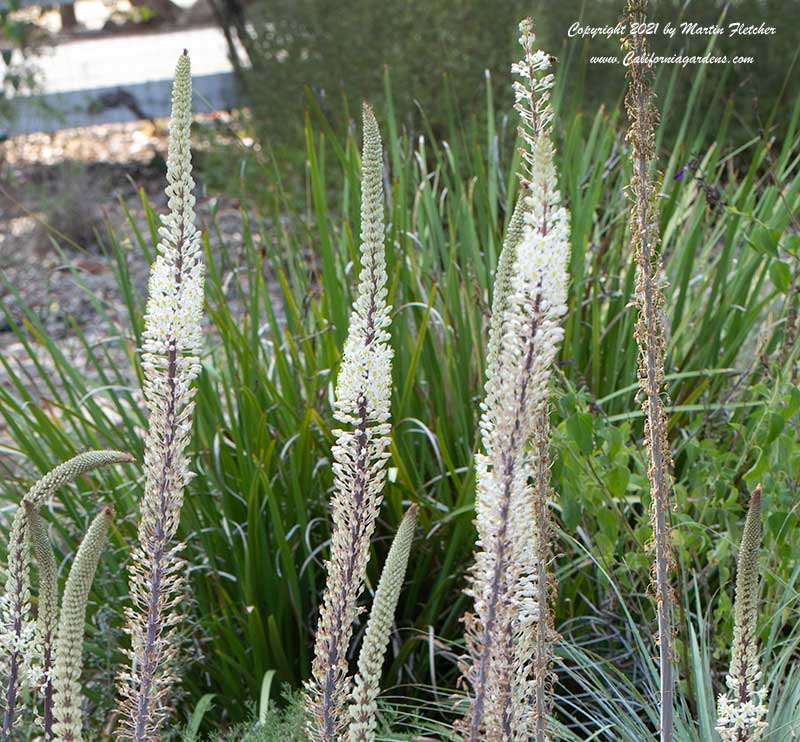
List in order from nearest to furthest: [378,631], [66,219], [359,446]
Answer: [378,631]
[359,446]
[66,219]

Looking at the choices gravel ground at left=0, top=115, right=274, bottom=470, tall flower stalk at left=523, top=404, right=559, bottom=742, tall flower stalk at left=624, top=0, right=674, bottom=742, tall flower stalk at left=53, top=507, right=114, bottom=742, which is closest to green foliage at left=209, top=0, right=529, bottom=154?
gravel ground at left=0, top=115, right=274, bottom=470

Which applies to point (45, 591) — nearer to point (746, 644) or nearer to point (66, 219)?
point (746, 644)

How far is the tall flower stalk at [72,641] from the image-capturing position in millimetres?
1665

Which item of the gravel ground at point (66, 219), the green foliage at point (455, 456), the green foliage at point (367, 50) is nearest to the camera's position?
the green foliage at point (455, 456)

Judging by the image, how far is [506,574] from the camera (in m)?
1.50

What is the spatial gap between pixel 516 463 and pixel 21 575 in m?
0.94

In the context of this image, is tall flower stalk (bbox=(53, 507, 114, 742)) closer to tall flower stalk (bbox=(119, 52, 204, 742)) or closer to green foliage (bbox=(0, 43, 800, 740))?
tall flower stalk (bbox=(119, 52, 204, 742))

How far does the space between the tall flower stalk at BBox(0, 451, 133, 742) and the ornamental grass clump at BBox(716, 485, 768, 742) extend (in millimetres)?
1048

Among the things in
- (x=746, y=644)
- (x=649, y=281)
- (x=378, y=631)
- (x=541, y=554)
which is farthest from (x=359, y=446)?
(x=746, y=644)

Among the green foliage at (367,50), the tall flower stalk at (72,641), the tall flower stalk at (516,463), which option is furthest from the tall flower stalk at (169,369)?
the green foliage at (367,50)

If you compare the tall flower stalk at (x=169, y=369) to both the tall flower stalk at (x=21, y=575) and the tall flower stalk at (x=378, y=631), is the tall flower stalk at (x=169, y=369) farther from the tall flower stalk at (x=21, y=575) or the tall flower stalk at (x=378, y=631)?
the tall flower stalk at (x=378, y=631)

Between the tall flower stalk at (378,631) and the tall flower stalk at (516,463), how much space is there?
0.13 meters

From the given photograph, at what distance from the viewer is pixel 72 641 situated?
1.67 meters

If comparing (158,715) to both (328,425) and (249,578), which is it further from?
(328,425)
